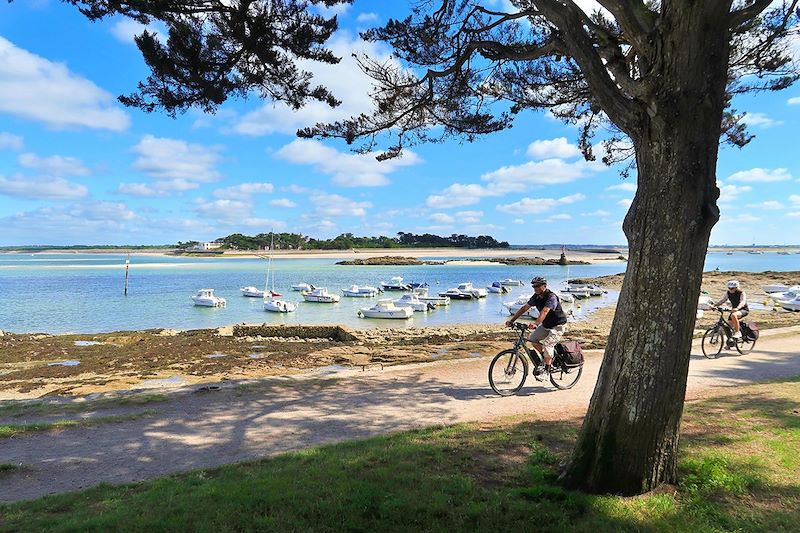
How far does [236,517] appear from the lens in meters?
3.35

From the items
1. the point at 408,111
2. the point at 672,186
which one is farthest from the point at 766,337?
the point at 672,186

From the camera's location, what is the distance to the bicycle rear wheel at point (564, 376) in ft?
25.9

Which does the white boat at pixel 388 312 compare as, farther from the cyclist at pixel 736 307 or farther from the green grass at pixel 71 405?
the green grass at pixel 71 405

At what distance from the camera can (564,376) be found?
28.2 feet

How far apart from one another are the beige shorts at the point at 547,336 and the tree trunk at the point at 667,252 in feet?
12.9

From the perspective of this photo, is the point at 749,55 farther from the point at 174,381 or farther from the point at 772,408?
the point at 174,381

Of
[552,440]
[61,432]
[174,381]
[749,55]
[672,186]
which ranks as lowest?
[174,381]

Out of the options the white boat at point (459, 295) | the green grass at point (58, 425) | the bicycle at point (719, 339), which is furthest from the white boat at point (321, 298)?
the green grass at point (58, 425)

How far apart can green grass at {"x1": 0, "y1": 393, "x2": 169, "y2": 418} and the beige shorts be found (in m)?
6.17

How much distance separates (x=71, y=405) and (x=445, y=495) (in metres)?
7.09

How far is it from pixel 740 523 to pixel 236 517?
3359 mm

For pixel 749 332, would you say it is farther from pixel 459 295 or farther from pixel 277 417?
pixel 459 295

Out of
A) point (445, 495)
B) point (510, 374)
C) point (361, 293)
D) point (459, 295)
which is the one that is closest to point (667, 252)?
point (445, 495)

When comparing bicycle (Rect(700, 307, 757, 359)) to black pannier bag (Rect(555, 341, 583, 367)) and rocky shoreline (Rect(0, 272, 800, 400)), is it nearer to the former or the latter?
rocky shoreline (Rect(0, 272, 800, 400))
